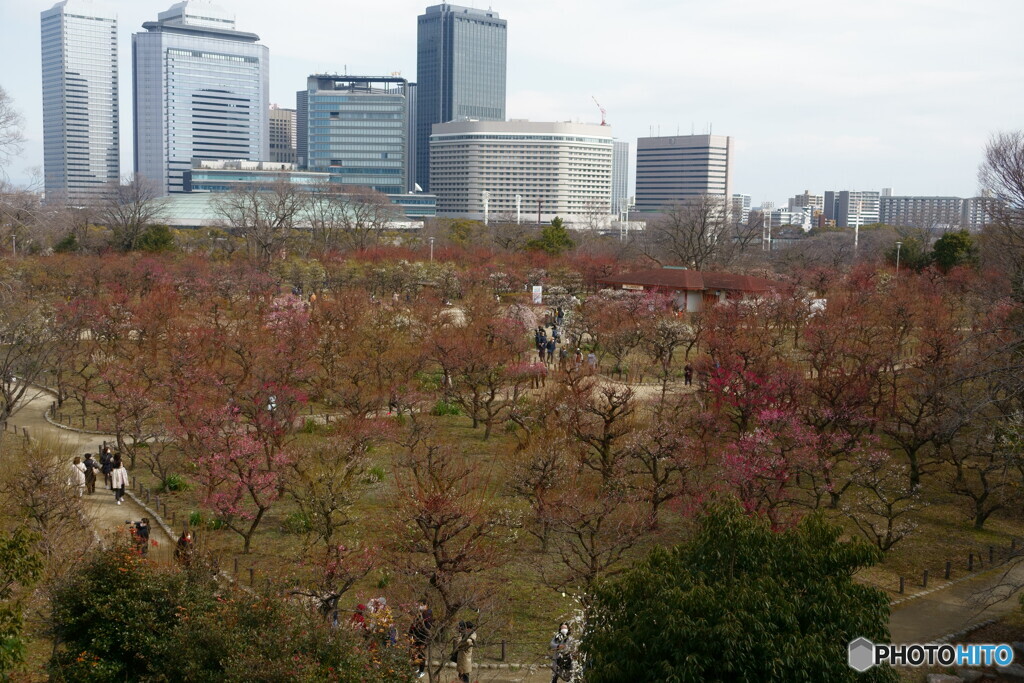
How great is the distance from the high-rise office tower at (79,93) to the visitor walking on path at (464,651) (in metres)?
172

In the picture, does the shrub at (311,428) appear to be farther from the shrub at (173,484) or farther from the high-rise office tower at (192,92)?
the high-rise office tower at (192,92)

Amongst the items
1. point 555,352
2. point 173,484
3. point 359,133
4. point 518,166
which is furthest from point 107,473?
point 518,166

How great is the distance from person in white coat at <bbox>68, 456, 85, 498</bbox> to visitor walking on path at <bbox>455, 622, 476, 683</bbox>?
296 inches

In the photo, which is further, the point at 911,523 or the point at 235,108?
→ the point at 235,108

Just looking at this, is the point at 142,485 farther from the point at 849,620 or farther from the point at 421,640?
the point at 849,620

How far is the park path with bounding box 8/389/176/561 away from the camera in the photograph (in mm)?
15396

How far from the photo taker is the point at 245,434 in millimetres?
17672

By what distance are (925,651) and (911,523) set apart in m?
5.37

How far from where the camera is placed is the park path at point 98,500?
1540 cm

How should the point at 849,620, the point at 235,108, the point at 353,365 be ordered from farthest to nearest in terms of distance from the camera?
the point at 235,108, the point at 353,365, the point at 849,620

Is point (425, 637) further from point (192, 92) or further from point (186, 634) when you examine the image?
point (192, 92)

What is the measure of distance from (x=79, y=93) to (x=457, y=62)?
69.5 m

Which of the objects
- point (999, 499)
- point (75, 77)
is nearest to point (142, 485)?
point (999, 499)

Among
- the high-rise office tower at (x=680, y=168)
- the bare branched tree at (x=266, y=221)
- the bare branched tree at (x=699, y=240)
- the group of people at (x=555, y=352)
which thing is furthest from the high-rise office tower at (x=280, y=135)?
the group of people at (x=555, y=352)
